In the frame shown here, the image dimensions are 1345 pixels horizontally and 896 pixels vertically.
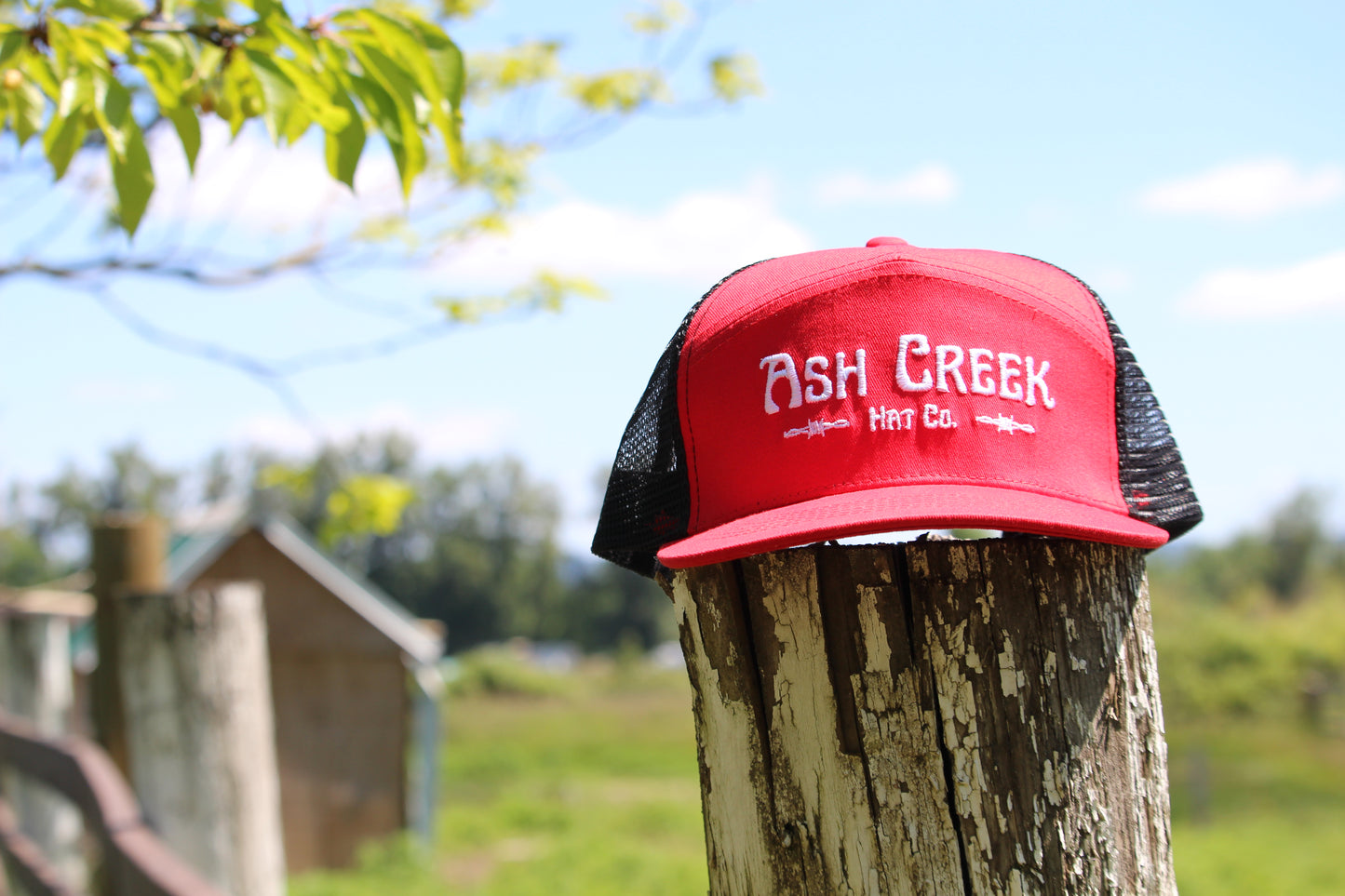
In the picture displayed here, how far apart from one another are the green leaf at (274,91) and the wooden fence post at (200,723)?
2.12m

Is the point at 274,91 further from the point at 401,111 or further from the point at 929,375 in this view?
the point at 929,375

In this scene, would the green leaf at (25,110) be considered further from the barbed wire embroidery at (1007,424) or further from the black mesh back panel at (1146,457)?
the black mesh back panel at (1146,457)

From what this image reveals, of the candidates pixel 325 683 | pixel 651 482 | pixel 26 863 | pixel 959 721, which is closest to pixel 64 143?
pixel 651 482

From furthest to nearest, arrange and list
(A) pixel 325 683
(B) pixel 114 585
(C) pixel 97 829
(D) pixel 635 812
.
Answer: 1. (D) pixel 635 812
2. (A) pixel 325 683
3. (B) pixel 114 585
4. (C) pixel 97 829

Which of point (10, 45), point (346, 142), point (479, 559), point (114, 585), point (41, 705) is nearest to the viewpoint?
point (10, 45)

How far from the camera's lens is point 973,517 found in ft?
3.83

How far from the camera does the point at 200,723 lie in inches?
134

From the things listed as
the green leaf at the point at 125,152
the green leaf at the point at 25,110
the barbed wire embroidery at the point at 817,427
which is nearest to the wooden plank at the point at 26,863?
the green leaf at the point at 25,110

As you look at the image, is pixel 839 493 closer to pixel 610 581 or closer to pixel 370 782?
pixel 370 782

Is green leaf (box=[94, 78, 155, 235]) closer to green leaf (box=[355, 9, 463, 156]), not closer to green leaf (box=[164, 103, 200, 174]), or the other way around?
green leaf (box=[164, 103, 200, 174])

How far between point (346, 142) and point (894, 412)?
102 cm

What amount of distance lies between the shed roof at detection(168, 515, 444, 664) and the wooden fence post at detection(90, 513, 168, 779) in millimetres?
8802

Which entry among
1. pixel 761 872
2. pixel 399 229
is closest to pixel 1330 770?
pixel 399 229

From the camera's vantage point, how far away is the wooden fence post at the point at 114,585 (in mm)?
3764
